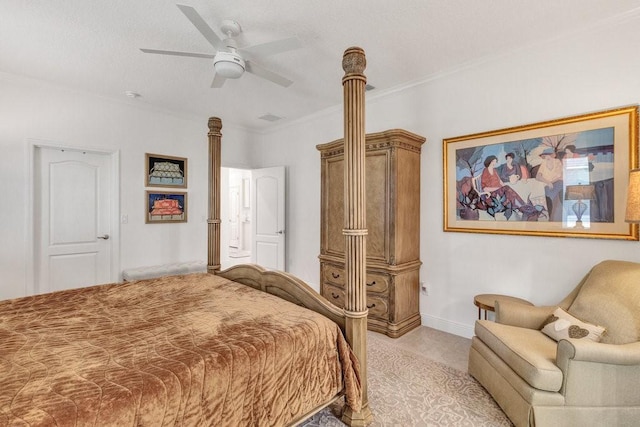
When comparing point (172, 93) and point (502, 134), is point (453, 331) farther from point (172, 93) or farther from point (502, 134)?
point (172, 93)

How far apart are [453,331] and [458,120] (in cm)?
220

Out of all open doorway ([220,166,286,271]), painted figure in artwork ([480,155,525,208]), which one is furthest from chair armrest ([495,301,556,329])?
open doorway ([220,166,286,271])

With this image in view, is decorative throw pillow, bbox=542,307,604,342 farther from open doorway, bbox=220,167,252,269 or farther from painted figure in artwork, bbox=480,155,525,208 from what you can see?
open doorway, bbox=220,167,252,269

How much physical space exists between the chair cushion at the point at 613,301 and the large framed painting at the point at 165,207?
4.59 m

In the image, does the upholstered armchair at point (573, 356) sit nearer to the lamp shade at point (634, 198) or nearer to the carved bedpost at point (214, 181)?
the lamp shade at point (634, 198)

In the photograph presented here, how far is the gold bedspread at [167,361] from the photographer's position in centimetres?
105

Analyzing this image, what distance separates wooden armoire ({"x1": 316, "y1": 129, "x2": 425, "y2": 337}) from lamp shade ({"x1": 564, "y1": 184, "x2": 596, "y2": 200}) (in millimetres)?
1320

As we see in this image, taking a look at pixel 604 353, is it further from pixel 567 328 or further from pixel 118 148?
pixel 118 148

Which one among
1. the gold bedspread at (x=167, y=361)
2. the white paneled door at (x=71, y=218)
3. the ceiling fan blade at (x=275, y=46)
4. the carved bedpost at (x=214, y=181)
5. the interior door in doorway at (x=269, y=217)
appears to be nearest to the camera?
the gold bedspread at (x=167, y=361)

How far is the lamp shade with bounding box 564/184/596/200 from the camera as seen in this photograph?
7.91 ft

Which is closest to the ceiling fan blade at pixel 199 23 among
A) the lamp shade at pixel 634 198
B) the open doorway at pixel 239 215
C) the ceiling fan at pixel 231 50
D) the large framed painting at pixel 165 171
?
Result: the ceiling fan at pixel 231 50

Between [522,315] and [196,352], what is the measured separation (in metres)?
2.23

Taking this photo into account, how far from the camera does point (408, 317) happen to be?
3.26 metres

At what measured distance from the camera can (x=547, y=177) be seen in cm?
261
